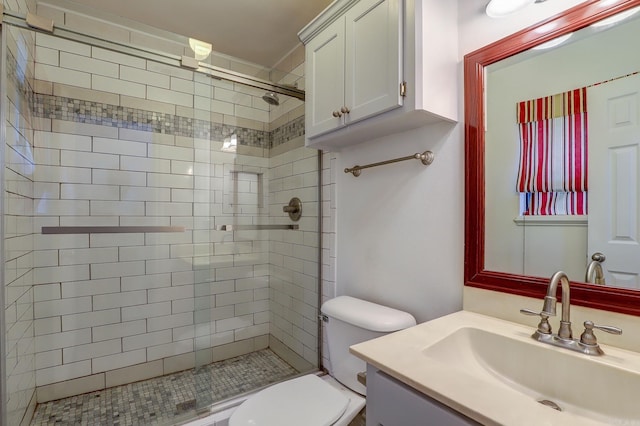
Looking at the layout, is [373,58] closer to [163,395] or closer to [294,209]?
[294,209]

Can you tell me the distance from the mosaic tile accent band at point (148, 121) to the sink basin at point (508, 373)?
1.55 metres

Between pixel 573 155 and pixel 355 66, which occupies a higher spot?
pixel 355 66

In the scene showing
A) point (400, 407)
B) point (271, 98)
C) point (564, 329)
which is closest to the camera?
point (400, 407)

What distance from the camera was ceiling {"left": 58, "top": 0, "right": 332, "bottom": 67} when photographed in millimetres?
1812

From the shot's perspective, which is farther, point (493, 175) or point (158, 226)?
point (158, 226)

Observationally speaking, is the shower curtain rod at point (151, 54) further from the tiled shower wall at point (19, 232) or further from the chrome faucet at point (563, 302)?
the chrome faucet at point (563, 302)

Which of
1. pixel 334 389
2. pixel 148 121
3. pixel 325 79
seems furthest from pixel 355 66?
pixel 148 121

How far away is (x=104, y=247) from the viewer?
2.00 meters

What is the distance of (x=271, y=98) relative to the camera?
2.11 meters

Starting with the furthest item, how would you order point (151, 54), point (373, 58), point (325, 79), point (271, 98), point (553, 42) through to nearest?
1. point (271, 98)
2. point (151, 54)
3. point (325, 79)
4. point (373, 58)
5. point (553, 42)

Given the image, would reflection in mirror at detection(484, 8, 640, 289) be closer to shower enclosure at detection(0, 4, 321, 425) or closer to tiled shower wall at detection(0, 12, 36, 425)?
shower enclosure at detection(0, 4, 321, 425)

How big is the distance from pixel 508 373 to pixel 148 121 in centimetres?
242

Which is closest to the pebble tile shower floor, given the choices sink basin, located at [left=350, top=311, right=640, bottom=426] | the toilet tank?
the toilet tank

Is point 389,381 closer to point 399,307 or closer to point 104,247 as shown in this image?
point 399,307
